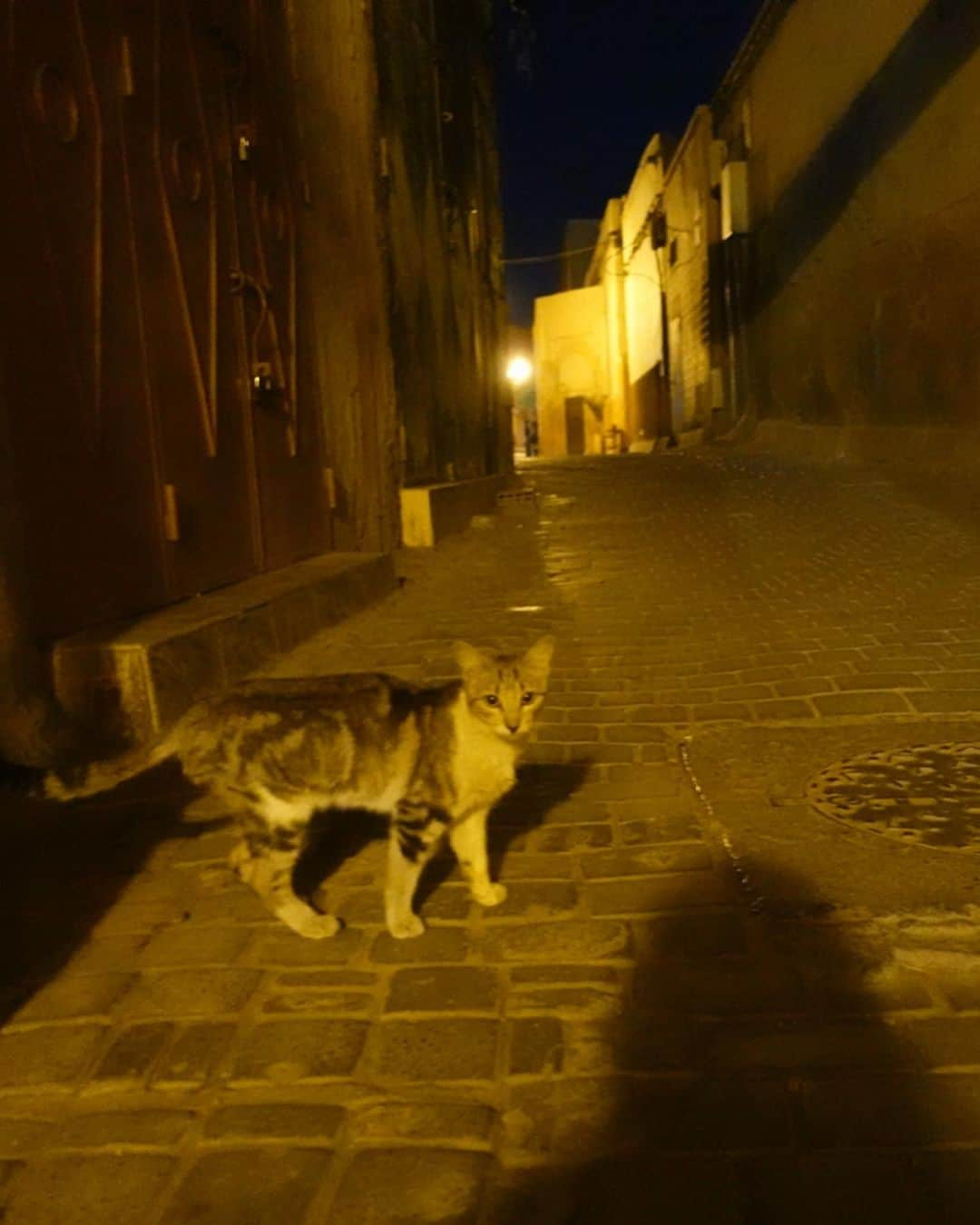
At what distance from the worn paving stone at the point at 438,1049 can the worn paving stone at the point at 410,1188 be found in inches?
11.2

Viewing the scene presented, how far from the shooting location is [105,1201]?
2.11 m

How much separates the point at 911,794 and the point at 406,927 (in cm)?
225

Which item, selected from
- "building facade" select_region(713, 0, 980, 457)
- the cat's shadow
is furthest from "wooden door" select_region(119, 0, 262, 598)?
"building facade" select_region(713, 0, 980, 457)

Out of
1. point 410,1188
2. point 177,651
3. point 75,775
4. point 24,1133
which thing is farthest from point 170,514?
point 410,1188

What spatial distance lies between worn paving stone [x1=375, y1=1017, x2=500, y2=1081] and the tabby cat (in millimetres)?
535

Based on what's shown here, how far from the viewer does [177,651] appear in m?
5.05

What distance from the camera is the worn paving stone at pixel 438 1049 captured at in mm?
2488

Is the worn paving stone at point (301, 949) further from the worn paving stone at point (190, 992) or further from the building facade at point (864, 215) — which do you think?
the building facade at point (864, 215)

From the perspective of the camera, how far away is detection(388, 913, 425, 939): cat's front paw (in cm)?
320

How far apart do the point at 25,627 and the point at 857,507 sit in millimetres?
10132

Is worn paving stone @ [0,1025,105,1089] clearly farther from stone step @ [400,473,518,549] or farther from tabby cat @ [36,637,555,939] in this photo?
stone step @ [400,473,518,549]

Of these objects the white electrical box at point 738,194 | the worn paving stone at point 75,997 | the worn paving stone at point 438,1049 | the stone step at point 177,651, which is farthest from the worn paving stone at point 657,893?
the white electrical box at point 738,194

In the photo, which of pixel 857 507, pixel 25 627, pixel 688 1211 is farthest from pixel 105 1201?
pixel 857 507

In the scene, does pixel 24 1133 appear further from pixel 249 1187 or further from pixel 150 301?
pixel 150 301
